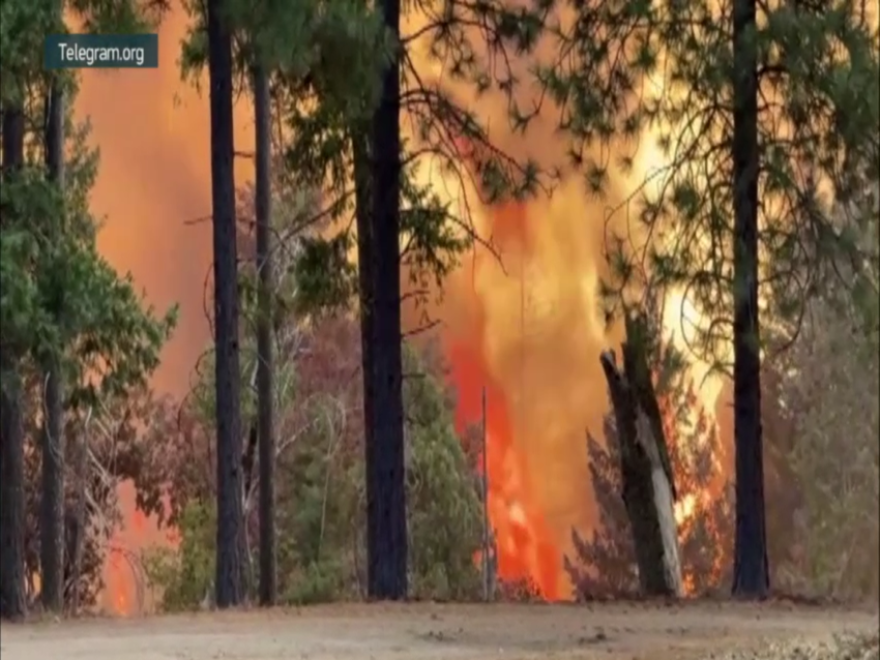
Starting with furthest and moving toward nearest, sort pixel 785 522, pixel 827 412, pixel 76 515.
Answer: pixel 76 515, pixel 785 522, pixel 827 412

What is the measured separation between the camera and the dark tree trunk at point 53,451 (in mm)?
9703

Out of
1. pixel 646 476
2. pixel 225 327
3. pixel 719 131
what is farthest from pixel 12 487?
pixel 719 131

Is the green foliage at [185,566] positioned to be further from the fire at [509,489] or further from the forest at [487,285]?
the fire at [509,489]

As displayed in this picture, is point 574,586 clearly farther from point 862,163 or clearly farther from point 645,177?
point 862,163

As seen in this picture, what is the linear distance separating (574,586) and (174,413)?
3841 mm

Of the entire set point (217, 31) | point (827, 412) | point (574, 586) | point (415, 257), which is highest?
point (217, 31)

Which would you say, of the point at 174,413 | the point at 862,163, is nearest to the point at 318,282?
the point at 174,413

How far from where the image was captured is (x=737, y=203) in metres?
8.93

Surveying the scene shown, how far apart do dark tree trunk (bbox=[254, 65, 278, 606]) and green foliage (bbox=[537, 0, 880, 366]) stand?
2260 mm

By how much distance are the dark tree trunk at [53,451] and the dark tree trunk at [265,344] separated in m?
1.40

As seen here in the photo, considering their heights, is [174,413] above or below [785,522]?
above

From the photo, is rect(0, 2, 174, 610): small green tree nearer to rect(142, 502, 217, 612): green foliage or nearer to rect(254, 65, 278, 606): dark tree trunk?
rect(254, 65, 278, 606): dark tree trunk

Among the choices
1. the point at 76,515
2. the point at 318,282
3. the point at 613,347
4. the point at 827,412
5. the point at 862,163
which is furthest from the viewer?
the point at 76,515

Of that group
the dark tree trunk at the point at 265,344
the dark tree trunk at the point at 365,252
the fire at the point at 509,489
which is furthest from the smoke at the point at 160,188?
the fire at the point at 509,489
